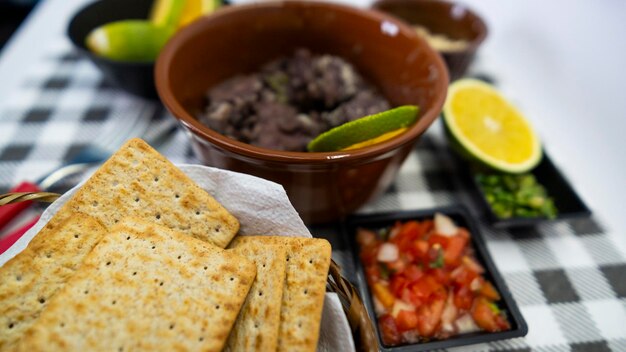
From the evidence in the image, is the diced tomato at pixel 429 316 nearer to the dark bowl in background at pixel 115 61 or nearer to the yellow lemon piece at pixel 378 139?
the yellow lemon piece at pixel 378 139

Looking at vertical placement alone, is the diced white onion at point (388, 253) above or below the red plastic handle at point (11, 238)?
below

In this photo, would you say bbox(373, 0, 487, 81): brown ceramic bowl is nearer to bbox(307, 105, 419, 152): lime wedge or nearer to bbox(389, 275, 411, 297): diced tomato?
bbox(307, 105, 419, 152): lime wedge

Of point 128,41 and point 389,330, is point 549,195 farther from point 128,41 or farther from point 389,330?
point 128,41

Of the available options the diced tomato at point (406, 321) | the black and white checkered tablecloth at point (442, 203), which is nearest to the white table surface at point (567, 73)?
the black and white checkered tablecloth at point (442, 203)

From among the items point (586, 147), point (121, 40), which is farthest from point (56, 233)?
point (586, 147)

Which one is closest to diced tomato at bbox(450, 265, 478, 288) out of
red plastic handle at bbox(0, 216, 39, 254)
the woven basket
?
the woven basket

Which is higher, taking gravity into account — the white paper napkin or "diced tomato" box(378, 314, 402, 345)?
the white paper napkin
